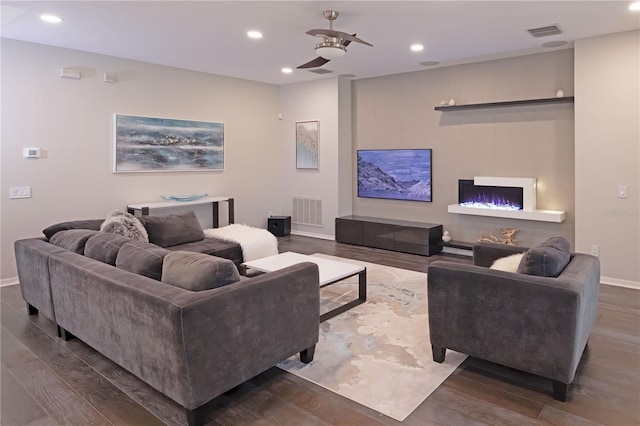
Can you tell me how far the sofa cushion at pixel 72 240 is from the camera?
3344 millimetres

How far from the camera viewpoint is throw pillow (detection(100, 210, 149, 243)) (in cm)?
416

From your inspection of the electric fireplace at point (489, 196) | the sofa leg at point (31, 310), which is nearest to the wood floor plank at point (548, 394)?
the electric fireplace at point (489, 196)

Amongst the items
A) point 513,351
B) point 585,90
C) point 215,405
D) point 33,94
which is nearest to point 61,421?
point 215,405

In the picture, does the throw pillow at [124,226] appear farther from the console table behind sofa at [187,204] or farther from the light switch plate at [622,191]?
the light switch plate at [622,191]

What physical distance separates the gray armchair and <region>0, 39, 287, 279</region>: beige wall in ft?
15.8

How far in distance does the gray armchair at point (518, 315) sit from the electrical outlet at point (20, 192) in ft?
16.0

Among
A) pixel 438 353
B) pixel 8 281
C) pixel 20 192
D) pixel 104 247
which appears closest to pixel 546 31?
pixel 438 353

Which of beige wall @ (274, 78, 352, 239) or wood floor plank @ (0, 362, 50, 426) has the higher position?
beige wall @ (274, 78, 352, 239)

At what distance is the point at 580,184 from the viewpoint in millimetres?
5031

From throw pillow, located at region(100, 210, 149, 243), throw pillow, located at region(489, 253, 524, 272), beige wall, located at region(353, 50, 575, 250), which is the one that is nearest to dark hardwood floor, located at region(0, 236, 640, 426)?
throw pillow, located at region(489, 253, 524, 272)

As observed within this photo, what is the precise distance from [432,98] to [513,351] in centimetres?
488

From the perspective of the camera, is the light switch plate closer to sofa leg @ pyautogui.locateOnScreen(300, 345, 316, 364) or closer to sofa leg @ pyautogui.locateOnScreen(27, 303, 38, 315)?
sofa leg @ pyautogui.locateOnScreen(300, 345, 316, 364)

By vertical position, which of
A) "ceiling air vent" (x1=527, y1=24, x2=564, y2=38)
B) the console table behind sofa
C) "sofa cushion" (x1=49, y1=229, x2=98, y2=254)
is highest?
"ceiling air vent" (x1=527, y1=24, x2=564, y2=38)

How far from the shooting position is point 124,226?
14.0 feet
